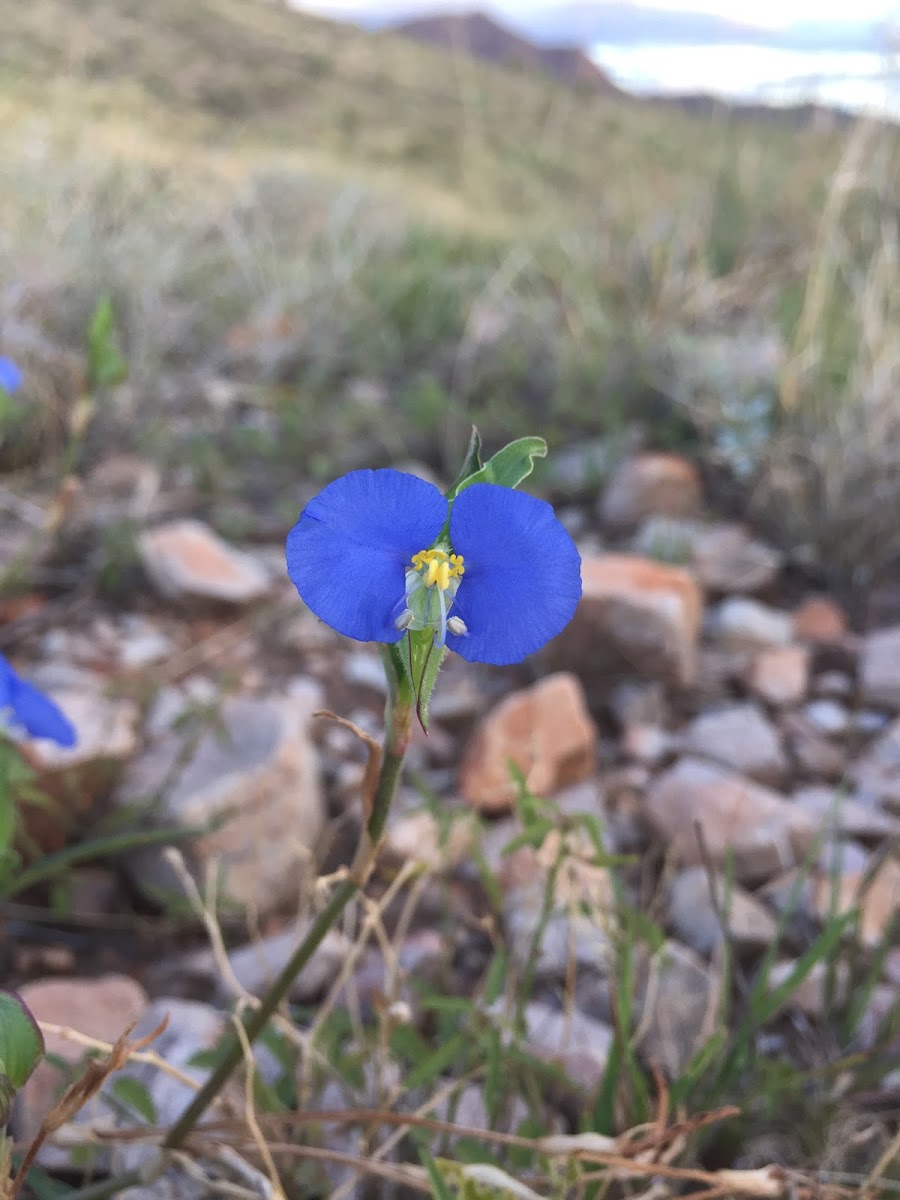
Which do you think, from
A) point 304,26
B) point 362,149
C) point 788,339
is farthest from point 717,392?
point 304,26

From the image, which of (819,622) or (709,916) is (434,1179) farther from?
(819,622)

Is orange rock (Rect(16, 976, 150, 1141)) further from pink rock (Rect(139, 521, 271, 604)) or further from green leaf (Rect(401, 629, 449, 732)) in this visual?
pink rock (Rect(139, 521, 271, 604))

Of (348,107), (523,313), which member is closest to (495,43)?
(348,107)

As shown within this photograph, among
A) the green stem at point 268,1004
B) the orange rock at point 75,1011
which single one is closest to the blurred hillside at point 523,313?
the orange rock at point 75,1011

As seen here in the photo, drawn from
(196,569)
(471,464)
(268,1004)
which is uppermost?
(471,464)

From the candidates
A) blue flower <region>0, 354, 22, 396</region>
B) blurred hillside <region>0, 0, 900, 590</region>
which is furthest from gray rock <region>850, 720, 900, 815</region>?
blue flower <region>0, 354, 22, 396</region>

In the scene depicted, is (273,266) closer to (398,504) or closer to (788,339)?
(788,339)

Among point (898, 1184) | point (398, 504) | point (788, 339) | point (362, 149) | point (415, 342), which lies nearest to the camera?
point (398, 504)
